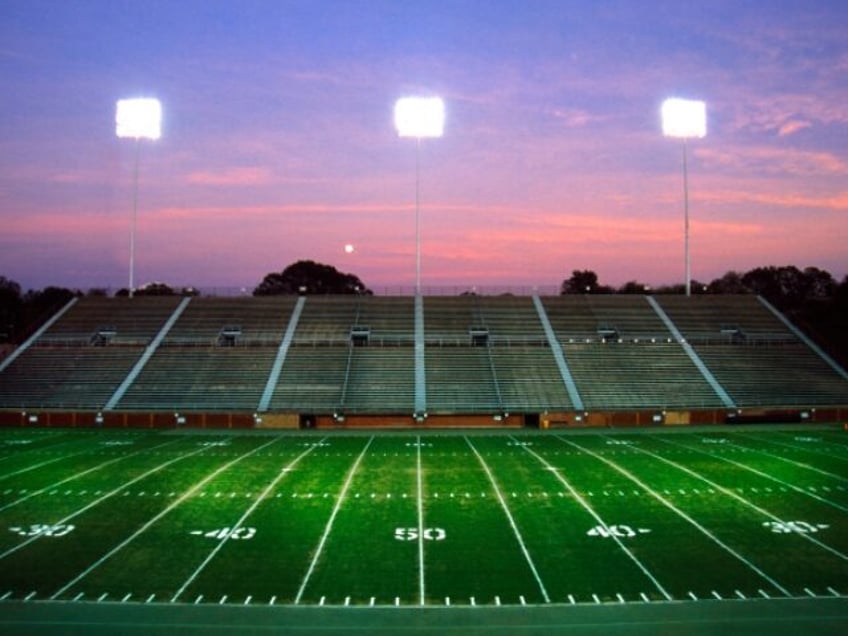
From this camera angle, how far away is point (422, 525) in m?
18.0

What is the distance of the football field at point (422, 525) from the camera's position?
13.9m

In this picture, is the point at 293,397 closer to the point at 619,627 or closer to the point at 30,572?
the point at 30,572

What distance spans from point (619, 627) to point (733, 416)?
91.3 feet

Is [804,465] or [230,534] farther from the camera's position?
[804,465]

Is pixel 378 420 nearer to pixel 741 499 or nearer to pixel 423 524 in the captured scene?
pixel 423 524

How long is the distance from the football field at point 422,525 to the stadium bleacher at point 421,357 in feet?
29.6

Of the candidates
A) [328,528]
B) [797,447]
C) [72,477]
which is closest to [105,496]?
[72,477]

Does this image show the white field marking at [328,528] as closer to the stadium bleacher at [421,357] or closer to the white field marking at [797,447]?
the stadium bleacher at [421,357]

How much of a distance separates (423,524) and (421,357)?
80.9ft

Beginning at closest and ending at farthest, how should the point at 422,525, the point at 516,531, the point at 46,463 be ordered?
the point at 516,531 → the point at 422,525 → the point at 46,463

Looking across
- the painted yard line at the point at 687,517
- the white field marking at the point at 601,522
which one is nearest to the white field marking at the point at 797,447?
the painted yard line at the point at 687,517

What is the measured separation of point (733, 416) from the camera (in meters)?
37.0

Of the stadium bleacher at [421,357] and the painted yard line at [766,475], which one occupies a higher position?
the stadium bleacher at [421,357]

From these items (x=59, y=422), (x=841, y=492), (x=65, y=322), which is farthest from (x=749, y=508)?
(x=65, y=322)
